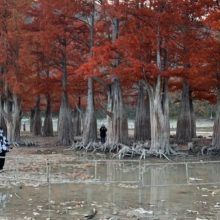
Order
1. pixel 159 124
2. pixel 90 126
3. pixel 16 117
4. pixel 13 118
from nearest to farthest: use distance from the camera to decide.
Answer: pixel 159 124
pixel 90 126
pixel 16 117
pixel 13 118

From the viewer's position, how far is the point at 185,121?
119ft

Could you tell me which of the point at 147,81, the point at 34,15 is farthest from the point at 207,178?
the point at 34,15

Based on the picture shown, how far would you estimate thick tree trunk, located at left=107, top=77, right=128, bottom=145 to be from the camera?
31078 mm

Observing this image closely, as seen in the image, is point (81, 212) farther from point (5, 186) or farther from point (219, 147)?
point (219, 147)

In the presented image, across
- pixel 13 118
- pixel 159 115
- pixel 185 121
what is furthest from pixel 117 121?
pixel 13 118

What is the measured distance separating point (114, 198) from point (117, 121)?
16.7 m

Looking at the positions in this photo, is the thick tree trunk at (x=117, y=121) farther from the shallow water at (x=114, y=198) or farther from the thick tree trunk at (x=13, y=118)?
the shallow water at (x=114, y=198)

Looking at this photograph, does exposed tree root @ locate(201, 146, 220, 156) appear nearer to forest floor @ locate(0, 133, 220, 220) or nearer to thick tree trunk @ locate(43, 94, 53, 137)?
forest floor @ locate(0, 133, 220, 220)

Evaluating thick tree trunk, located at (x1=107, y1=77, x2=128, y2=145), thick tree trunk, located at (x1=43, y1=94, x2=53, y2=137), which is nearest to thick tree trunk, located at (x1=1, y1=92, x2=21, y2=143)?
thick tree trunk, located at (x1=107, y1=77, x2=128, y2=145)

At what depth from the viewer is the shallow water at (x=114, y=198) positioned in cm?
1261

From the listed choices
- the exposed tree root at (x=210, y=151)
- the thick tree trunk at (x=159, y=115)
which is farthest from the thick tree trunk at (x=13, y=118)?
the exposed tree root at (x=210, y=151)

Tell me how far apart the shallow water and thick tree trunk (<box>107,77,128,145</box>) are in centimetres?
1074

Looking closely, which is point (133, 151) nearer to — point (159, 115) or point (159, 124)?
point (159, 124)

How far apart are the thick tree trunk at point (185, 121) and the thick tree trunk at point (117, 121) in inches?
213
